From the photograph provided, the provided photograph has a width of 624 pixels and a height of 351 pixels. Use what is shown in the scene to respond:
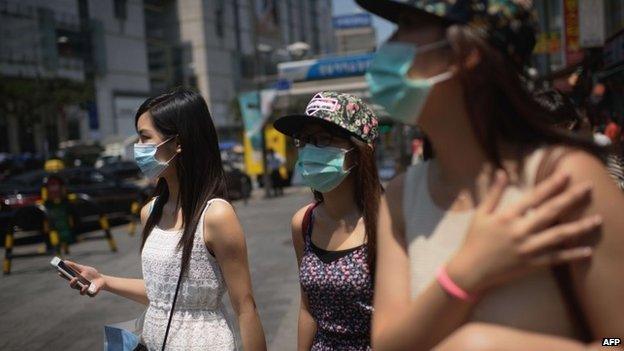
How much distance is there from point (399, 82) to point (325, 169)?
1039 millimetres

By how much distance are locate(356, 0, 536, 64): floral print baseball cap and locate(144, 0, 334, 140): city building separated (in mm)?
60933

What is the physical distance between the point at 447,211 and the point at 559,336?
31cm

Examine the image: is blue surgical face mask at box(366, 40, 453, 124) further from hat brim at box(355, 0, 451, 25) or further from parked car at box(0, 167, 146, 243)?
parked car at box(0, 167, 146, 243)

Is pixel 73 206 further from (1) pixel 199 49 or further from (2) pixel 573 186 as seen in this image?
(1) pixel 199 49

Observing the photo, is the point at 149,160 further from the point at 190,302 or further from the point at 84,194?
the point at 84,194

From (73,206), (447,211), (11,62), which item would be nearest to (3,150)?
(11,62)

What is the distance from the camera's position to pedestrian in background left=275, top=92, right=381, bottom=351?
80.0 inches

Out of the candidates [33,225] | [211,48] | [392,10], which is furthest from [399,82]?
[211,48]

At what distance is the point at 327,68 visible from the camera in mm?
15906

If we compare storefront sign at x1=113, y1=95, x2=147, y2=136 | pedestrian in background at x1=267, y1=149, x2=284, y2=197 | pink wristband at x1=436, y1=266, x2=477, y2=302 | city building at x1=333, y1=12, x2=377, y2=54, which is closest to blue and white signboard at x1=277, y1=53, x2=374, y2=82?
pedestrian in background at x1=267, y1=149, x2=284, y2=197

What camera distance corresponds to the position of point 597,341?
1039 mm

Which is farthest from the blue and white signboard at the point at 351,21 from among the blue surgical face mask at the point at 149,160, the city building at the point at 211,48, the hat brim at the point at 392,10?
the hat brim at the point at 392,10

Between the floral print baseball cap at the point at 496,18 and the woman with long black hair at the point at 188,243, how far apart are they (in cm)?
126

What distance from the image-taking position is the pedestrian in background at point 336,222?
Answer: 80.0 inches
